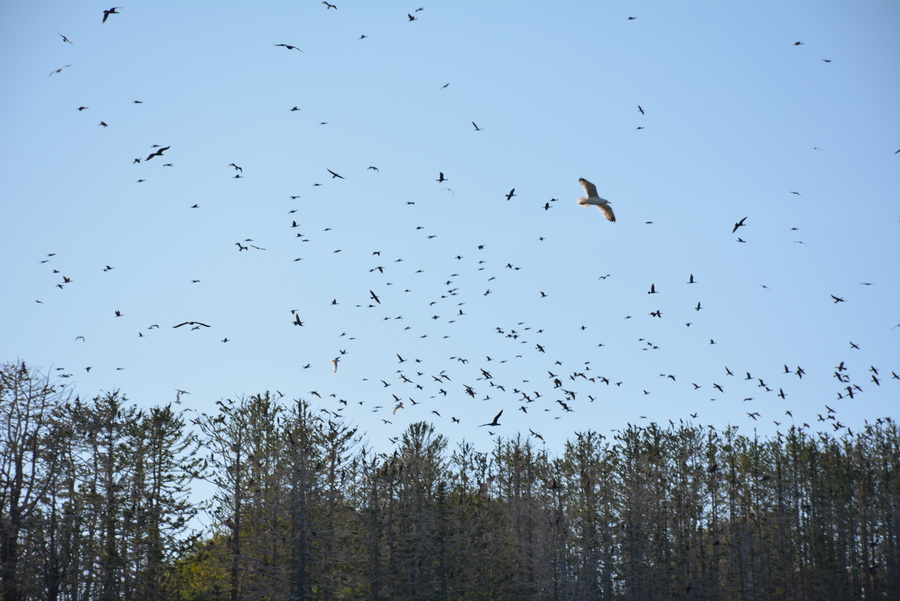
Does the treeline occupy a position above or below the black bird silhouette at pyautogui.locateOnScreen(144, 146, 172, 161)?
below

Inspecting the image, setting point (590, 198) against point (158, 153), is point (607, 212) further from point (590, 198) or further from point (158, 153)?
point (158, 153)

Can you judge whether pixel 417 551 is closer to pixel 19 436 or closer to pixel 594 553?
pixel 594 553

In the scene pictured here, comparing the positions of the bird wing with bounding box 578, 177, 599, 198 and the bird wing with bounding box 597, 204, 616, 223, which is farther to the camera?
the bird wing with bounding box 597, 204, 616, 223

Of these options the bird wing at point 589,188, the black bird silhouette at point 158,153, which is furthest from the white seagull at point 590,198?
the black bird silhouette at point 158,153

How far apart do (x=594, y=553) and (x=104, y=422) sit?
76.7ft

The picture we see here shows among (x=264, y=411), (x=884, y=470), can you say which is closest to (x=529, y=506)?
(x=264, y=411)

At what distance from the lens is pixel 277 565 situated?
39.0 meters

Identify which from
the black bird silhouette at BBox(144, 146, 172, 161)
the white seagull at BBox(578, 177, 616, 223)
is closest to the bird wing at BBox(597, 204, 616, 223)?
the white seagull at BBox(578, 177, 616, 223)

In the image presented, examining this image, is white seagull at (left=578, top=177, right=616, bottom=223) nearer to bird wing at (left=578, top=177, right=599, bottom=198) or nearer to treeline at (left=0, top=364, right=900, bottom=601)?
bird wing at (left=578, top=177, right=599, bottom=198)

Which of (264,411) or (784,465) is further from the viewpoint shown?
(784,465)

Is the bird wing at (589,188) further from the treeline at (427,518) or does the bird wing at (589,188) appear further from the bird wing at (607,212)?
the treeline at (427,518)

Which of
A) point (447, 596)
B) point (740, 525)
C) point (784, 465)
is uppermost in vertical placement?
point (784, 465)

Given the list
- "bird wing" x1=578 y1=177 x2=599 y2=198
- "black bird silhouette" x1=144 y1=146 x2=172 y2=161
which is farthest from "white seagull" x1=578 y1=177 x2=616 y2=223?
"black bird silhouette" x1=144 y1=146 x2=172 y2=161

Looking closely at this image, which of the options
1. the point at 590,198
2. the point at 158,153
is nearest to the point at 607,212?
the point at 590,198
